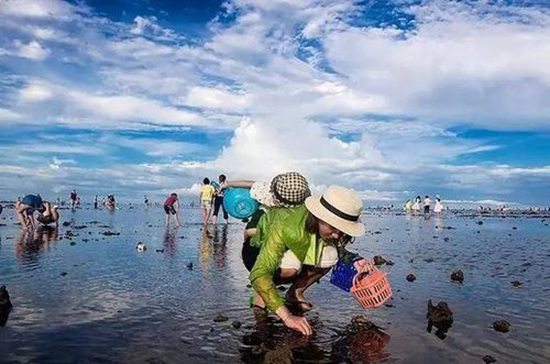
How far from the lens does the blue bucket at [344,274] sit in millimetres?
7285

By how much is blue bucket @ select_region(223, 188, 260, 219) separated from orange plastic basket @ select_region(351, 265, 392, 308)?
92.8 inches

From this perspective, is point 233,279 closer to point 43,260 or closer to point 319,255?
point 319,255

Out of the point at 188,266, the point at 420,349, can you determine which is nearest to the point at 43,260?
the point at 188,266

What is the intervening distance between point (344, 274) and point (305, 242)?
1.23m

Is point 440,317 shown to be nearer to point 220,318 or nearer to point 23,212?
point 220,318

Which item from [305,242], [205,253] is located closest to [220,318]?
[305,242]

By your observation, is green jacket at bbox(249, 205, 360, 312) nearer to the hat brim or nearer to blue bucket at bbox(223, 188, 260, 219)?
the hat brim

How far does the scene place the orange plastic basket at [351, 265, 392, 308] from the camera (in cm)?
705

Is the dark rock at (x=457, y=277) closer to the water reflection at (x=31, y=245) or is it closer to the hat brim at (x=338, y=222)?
the hat brim at (x=338, y=222)

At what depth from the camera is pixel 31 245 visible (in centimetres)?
1664

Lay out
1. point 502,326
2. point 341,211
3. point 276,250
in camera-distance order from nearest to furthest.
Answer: point 341,211
point 276,250
point 502,326

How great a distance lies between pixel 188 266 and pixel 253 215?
15.6 feet

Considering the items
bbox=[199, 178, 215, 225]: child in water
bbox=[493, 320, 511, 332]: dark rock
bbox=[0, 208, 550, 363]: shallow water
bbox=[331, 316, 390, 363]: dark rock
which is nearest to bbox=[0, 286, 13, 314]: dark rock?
bbox=[0, 208, 550, 363]: shallow water

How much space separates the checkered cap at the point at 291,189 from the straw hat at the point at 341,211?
1.43 metres
